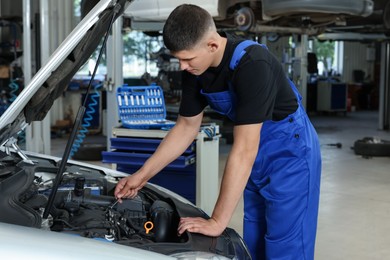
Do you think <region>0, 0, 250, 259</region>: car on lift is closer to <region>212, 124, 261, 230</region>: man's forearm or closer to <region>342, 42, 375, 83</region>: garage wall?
<region>212, 124, 261, 230</region>: man's forearm

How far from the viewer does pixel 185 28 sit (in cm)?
171

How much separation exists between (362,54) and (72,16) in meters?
9.15

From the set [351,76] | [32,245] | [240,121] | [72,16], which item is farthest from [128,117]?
[351,76]

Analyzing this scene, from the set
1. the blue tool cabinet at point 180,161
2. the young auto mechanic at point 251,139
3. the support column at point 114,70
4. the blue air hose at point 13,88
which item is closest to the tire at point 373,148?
the support column at point 114,70

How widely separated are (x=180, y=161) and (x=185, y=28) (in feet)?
5.46

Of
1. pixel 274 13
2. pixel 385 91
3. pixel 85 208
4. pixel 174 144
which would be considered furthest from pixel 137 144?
pixel 385 91

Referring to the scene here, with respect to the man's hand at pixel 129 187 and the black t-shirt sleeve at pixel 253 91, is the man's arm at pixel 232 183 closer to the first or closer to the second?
the black t-shirt sleeve at pixel 253 91

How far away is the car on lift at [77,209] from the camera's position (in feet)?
4.61

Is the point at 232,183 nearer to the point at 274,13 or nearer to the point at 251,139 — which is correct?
the point at 251,139

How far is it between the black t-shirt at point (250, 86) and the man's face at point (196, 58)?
0.13 m

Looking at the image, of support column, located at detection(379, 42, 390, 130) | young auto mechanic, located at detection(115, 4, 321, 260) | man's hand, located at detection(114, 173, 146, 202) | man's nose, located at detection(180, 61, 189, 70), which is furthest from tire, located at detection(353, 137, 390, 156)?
man's nose, located at detection(180, 61, 189, 70)

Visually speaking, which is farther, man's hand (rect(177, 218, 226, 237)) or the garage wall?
the garage wall

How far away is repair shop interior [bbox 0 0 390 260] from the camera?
5.40 ft

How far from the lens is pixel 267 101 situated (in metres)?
1.89
